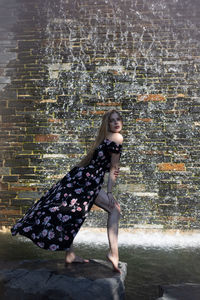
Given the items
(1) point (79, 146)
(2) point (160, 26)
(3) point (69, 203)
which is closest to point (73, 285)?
(3) point (69, 203)

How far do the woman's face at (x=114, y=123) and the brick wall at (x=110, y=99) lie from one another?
8.69 feet

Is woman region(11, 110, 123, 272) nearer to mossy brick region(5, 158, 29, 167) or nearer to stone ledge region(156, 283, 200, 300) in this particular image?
stone ledge region(156, 283, 200, 300)

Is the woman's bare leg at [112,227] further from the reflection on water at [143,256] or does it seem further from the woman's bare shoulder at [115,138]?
the woman's bare shoulder at [115,138]

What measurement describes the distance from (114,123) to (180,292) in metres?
1.56

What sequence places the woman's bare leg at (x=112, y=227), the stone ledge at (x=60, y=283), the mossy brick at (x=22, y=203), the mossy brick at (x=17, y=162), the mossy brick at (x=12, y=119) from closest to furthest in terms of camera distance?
the stone ledge at (x=60, y=283) < the woman's bare leg at (x=112, y=227) < the mossy brick at (x=22, y=203) < the mossy brick at (x=17, y=162) < the mossy brick at (x=12, y=119)

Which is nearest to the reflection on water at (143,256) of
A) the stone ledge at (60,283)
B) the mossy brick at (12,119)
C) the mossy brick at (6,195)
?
the stone ledge at (60,283)

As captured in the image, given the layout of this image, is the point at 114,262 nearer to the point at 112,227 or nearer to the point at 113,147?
the point at 112,227

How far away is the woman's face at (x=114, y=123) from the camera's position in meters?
3.08

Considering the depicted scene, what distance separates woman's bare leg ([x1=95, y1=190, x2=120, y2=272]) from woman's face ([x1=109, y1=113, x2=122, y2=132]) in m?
0.61

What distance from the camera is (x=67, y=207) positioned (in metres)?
2.87

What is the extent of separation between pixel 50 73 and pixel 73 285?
4.32 m

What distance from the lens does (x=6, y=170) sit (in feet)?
19.2

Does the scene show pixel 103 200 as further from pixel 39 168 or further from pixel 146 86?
pixel 146 86

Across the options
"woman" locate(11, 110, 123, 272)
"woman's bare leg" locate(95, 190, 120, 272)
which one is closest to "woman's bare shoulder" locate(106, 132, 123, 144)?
"woman" locate(11, 110, 123, 272)
